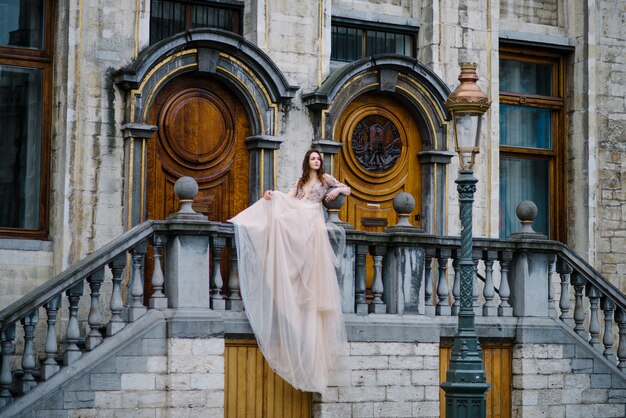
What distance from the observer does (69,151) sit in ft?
54.2

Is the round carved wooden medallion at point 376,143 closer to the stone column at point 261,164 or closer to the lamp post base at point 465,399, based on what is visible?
the stone column at point 261,164

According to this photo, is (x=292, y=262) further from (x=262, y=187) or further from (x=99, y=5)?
(x=99, y=5)

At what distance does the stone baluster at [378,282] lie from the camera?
1588 centimetres

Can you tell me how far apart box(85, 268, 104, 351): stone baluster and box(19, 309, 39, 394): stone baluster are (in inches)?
22.2

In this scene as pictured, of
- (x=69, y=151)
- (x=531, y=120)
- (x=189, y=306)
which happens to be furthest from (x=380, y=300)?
(x=531, y=120)

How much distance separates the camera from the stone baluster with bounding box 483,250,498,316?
1648 cm

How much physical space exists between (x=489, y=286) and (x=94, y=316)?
4857 mm

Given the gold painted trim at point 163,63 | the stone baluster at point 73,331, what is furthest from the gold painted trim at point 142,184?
the stone baluster at point 73,331

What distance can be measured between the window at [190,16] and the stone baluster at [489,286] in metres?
4.50

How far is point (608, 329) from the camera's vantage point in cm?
1703

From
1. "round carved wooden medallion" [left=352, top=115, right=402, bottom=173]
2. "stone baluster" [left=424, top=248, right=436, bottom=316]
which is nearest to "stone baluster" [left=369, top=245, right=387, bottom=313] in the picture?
"stone baluster" [left=424, top=248, right=436, bottom=316]

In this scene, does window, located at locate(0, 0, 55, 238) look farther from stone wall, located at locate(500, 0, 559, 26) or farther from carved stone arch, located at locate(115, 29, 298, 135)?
stone wall, located at locate(500, 0, 559, 26)

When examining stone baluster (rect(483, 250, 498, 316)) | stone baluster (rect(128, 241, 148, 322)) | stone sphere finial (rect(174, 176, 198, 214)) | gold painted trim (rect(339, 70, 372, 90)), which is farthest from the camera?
gold painted trim (rect(339, 70, 372, 90))

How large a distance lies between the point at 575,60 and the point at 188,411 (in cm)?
929
